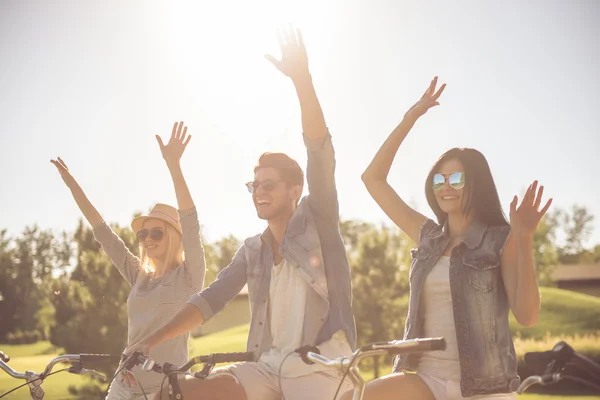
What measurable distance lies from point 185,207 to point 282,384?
226cm

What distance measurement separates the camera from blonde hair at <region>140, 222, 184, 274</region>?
6.53 m

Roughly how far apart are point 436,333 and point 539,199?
958 millimetres

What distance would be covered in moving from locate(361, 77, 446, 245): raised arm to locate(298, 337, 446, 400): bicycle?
1597 millimetres

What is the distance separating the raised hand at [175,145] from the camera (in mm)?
5980

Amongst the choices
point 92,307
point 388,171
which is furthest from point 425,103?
point 92,307

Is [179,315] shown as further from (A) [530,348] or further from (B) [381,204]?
(A) [530,348]

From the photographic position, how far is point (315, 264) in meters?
4.21

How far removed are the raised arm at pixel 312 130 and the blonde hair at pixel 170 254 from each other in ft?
8.13

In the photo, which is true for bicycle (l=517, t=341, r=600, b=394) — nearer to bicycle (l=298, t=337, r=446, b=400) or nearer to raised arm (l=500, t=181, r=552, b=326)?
bicycle (l=298, t=337, r=446, b=400)

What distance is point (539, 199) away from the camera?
12.7 ft

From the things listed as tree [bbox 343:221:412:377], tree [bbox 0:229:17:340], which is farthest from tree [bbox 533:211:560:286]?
tree [bbox 0:229:17:340]

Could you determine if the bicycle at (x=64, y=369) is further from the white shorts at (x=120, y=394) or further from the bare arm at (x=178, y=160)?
the bare arm at (x=178, y=160)

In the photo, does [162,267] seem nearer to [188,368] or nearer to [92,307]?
[188,368]

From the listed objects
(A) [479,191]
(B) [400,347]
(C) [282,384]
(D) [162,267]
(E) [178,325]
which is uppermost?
(A) [479,191]
